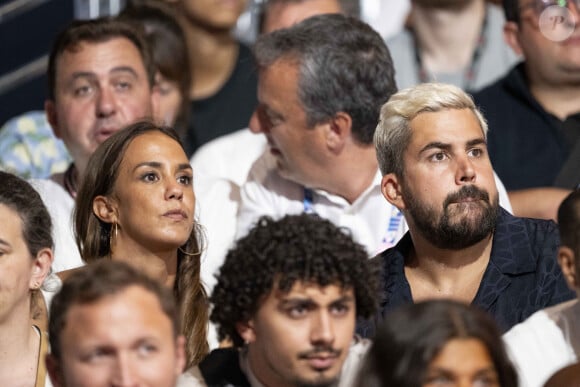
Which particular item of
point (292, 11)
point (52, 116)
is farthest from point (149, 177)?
point (292, 11)

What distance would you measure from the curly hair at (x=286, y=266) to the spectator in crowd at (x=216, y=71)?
261cm

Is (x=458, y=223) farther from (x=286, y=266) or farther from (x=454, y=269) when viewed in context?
(x=286, y=266)

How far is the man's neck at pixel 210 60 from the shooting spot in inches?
280

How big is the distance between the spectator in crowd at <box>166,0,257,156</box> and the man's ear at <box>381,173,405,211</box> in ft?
6.27

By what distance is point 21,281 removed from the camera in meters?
4.64

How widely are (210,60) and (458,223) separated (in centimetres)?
250

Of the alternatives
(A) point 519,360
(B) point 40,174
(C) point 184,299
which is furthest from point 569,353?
(B) point 40,174

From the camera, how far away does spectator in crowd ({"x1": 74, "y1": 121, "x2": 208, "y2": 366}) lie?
503 cm

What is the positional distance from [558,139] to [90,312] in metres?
2.77

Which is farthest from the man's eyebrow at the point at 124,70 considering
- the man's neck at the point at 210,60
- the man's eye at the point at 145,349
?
the man's eye at the point at 145,349

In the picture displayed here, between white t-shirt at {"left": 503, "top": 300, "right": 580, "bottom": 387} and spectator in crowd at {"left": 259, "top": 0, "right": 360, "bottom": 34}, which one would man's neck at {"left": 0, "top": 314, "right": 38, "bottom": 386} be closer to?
white t-shirt at {"left": 503, "top": 300, "right": 580, "bottom": 387}

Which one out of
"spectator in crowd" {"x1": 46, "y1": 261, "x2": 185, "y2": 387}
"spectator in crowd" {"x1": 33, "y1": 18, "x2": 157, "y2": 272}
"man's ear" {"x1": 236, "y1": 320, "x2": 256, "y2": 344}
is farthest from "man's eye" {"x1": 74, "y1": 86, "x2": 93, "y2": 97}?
"spectator in crowd" {"x1": 46, "y1": 261, "x2": 185, "y2": 387}

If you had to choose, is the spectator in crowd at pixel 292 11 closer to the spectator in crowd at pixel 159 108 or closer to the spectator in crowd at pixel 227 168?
the spectator in crowd at pixel 227 168

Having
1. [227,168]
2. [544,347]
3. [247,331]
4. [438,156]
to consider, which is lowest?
[227,168]
